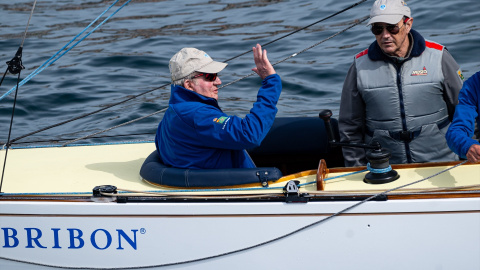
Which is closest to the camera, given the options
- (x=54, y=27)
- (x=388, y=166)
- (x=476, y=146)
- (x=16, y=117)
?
(x=476, y=146)

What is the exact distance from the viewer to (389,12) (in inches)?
167

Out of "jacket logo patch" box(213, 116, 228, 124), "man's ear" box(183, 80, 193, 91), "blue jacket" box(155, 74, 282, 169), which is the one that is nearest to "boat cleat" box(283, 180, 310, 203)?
"blue jacket" box(155, 74, 282, 169)

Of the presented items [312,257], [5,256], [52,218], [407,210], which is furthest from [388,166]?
[5,256]

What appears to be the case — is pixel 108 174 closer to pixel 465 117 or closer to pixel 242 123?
pixel 242 123

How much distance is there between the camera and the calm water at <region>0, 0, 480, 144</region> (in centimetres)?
855

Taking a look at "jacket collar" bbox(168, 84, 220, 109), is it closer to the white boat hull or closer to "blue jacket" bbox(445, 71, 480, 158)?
the white boat hull

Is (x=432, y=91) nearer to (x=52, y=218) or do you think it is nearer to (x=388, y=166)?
(x=388, y=166)

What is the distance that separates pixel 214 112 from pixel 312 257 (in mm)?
814

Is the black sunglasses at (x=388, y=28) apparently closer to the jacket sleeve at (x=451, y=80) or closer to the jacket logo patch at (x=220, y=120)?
the jacket sleeve at (x=451, y=80)

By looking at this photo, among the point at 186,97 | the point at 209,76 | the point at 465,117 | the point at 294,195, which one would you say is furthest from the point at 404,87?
the point at 186,97

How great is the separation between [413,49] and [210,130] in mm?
1156

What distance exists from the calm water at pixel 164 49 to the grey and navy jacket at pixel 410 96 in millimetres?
3374

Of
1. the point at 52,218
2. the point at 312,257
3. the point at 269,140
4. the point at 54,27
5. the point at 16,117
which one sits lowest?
the point at 312,257

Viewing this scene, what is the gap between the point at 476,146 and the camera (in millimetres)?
3723
